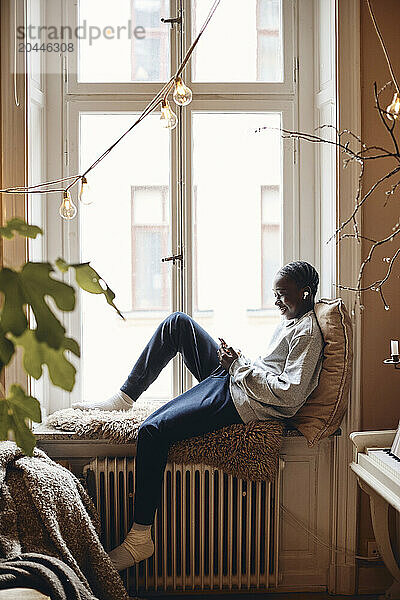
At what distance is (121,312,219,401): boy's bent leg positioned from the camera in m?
3.04

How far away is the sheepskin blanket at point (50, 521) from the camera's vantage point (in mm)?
2369

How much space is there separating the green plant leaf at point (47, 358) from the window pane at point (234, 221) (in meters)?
2.66

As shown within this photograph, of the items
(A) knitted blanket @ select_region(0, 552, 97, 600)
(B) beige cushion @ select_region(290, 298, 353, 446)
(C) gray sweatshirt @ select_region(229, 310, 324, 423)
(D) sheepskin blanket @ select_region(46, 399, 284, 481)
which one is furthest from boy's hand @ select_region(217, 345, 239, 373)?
(A) knitted blanket @ select_region(0, 552, 97, 600)

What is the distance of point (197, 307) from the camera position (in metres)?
3.26

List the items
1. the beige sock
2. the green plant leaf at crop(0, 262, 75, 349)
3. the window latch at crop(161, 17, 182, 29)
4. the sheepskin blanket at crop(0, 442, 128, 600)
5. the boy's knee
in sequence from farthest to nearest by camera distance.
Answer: the window latch at crop(161, 17, 182, 29) → the boy's knee → the beige sock → the sheepskin blanket at crop(0, 442, 128, 600) → the green plant leaf at crop(0, 262, 75, 349)

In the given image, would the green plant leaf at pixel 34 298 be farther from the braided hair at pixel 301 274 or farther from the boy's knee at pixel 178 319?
the boy's knee at pixel 178 319

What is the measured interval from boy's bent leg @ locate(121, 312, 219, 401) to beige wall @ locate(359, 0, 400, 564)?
2.14ft

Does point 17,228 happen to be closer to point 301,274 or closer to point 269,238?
point 301,274

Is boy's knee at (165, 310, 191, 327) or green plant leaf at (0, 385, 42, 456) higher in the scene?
green plant leaf at (0, 385, 42, 456)

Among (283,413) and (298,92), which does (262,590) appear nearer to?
(283,413)

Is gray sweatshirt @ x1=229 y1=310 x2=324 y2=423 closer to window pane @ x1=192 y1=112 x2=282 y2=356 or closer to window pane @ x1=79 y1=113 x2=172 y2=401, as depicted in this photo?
window pane @ x1=192 y1=112 x2=282 y2=356

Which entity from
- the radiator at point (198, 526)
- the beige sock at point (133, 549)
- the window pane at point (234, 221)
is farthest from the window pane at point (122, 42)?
the beige sock at point (133, 549)

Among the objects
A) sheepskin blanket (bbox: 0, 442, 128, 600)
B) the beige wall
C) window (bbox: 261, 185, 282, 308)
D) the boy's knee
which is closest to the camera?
sheepskin blanket (bbox: 0, 442, 128, 600)

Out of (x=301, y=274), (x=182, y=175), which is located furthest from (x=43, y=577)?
(x=182, y=175)
